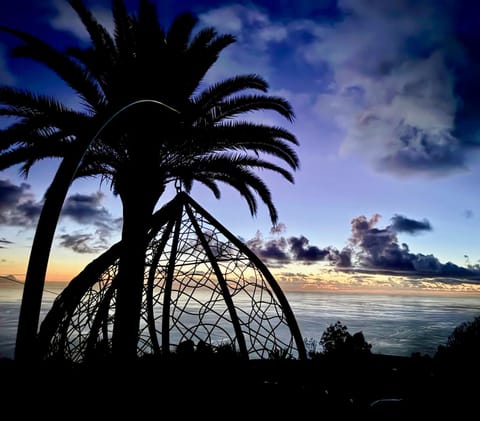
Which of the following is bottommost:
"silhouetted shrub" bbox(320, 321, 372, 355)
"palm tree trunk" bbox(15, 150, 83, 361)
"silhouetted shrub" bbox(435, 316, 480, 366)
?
"silhouetted shrub" bbox(435, 316, 480, 366)

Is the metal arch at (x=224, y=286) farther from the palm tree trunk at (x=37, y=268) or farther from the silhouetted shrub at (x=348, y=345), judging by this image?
the palm tree trunk at (x=37, y=268)

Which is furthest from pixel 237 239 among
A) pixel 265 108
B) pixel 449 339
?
pixel 449 339

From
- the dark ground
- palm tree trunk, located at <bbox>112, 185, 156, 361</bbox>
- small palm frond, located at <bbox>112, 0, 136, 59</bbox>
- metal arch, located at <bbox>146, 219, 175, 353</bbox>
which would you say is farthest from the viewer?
metal arch, located at <bbox>146, 219, 175, 353</bbox>

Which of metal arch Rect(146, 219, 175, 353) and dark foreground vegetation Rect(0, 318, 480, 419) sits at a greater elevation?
metal arch Rect(146, 219, 175, 353)

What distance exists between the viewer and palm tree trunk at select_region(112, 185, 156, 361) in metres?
7.26

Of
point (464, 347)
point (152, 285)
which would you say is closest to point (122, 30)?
point (152, 285)

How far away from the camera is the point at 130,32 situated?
7.95 metres

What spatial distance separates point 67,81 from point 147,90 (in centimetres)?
161

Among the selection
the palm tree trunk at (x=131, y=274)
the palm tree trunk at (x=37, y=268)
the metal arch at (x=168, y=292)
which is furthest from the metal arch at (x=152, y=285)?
the palm tree trunk at (x=37, y=268)

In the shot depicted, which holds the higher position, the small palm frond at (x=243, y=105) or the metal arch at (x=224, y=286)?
the small palm frond at (x=243, y=105)

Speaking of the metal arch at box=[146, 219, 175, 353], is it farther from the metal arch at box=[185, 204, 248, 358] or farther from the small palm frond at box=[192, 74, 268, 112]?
the small palm frond at box=[192, 74, 268, 112]

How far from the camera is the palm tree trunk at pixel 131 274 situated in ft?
23.8

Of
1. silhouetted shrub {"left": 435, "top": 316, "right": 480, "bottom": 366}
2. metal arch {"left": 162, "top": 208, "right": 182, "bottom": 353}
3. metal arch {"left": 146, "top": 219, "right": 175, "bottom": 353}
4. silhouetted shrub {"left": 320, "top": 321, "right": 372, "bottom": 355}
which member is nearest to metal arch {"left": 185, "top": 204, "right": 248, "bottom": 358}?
metal arch {"left": 162, "top": 208, "right": 182, "bottom": 353}

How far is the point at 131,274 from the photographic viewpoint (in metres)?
7.51
